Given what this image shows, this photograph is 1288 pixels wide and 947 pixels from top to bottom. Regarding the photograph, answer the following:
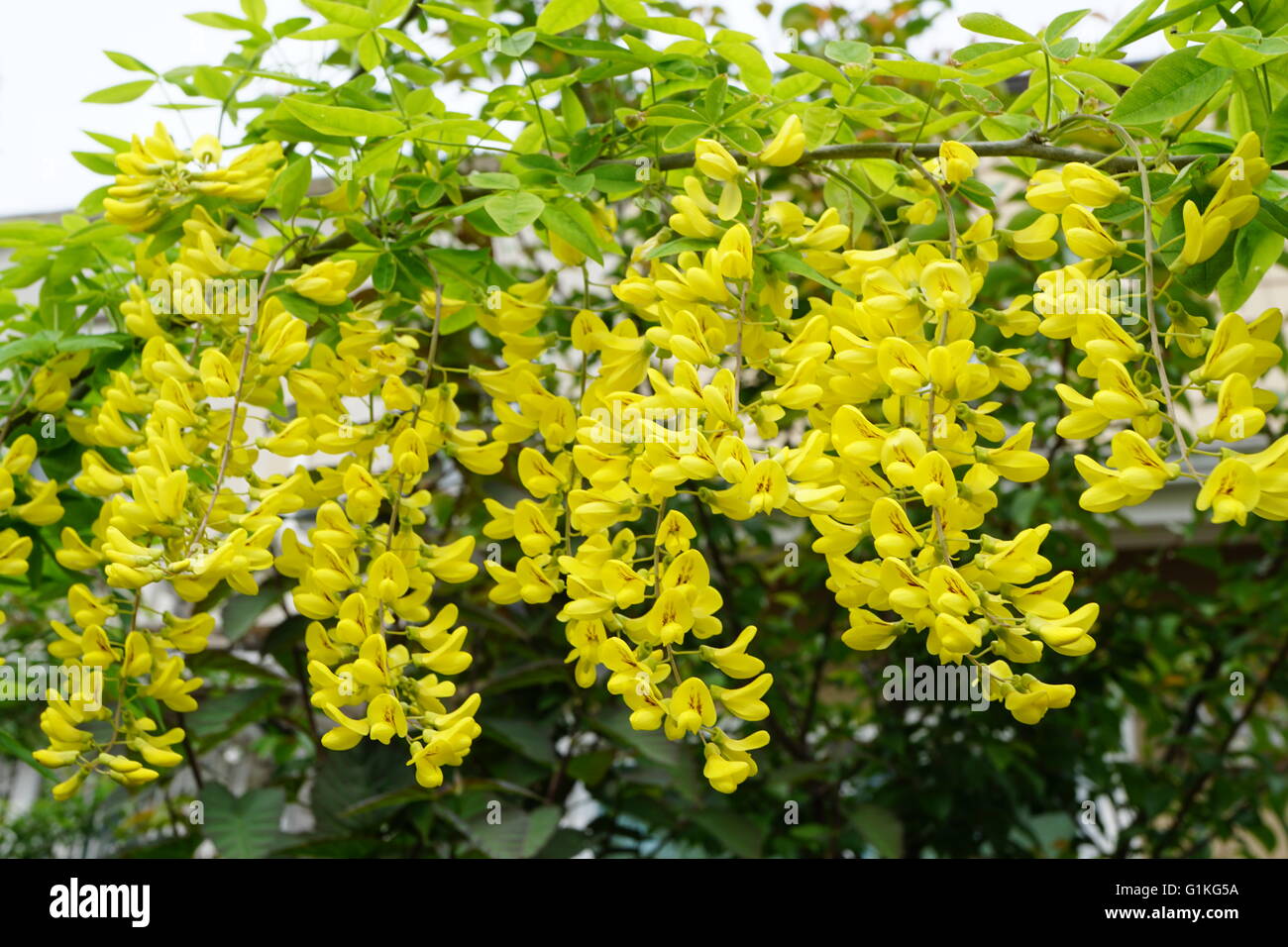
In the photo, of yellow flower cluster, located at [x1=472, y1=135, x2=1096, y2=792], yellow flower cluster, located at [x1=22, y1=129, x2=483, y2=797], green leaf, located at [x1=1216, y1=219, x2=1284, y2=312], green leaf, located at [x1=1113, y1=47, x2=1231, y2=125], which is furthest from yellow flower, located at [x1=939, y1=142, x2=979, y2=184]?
yellow flower cluster, located at [x1=22, y1=129, x2=483, y2=797]

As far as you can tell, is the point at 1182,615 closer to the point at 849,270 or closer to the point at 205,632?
the point at 849,270

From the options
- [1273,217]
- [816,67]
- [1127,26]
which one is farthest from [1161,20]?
[816,67]

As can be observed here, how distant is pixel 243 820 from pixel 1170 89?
5.18ft

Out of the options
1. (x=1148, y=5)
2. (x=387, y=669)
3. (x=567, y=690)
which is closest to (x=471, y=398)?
(x=567, y=690)

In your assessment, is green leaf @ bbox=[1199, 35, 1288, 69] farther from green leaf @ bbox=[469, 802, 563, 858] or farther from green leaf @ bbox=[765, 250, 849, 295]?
green leaf @ bbox=[469, 802, 563, 858]

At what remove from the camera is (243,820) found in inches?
64.9

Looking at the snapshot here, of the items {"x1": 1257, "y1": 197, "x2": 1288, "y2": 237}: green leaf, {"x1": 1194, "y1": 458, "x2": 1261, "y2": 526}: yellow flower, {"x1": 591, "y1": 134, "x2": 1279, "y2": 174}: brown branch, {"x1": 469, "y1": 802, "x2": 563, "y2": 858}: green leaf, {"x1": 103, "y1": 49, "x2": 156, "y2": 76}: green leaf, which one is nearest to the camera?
{"x1": 1194, "y1": 458, "x2": 1261, "y2": 526}: yellow flower

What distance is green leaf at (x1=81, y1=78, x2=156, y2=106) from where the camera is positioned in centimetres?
120

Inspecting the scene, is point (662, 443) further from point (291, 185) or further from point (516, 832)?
point (516, 832)

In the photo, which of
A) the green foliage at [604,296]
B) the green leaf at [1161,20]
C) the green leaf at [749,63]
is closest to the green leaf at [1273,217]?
the green foliage at [604,296]

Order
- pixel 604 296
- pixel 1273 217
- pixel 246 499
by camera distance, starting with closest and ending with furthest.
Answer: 1. pixel 1273 217
2. pixel 246 499
3. pixel 604 296

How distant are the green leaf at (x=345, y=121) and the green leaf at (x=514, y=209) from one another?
117 millimetres

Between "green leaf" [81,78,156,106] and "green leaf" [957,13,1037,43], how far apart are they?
2.99ft
